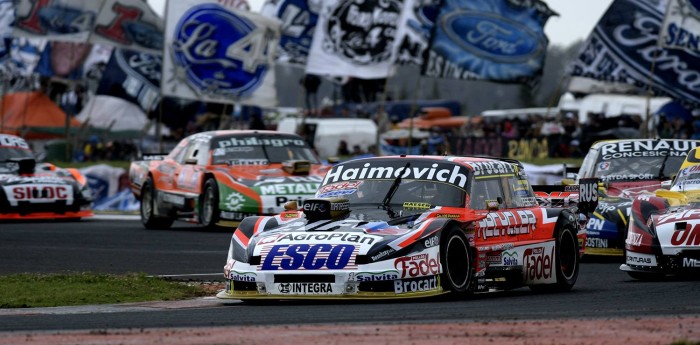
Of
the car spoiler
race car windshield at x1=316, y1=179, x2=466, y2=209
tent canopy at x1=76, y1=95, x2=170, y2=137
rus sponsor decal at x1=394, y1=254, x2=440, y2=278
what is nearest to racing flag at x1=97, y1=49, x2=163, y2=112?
tent canopy at x1=76, y1=95, x2=170, y2=137

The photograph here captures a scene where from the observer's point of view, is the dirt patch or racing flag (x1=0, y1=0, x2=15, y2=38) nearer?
the dirt patch

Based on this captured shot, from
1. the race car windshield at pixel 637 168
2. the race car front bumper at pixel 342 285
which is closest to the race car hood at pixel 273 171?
the race car windshield at pixel 637 168

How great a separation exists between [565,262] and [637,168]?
5.91 metres

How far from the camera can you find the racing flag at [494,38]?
97.7 ft

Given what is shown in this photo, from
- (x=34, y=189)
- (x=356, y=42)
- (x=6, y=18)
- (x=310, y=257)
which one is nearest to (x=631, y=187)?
(x=310, y=257)

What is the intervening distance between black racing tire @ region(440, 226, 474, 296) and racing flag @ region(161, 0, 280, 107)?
2131 centimetres

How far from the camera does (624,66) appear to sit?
28109 mm

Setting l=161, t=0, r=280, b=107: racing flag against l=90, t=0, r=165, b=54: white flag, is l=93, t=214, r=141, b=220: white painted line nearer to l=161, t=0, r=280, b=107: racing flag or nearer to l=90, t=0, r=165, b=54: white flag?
l=161, t=0, r=280, b=107: racing flag

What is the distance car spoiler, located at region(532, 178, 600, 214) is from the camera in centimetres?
1324

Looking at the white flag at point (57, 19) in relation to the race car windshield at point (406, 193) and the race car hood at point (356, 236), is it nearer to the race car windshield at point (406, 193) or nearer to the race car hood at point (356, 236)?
the race car windshield at point (406, 193)

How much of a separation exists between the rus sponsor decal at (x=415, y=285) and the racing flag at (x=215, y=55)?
2172cm

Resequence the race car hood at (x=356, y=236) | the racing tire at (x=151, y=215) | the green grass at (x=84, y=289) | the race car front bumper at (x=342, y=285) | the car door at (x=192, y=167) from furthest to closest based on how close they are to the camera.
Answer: the racing tire at (x=151, y=215) < the car door at (x=192, y=167) < the green grass at (x=84, y=289) < the race car hood at (x=356, y=236) < the race car front bumper at (x=342, y=285)

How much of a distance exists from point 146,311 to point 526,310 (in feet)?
8.75

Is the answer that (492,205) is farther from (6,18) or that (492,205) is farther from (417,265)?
(6,18)
